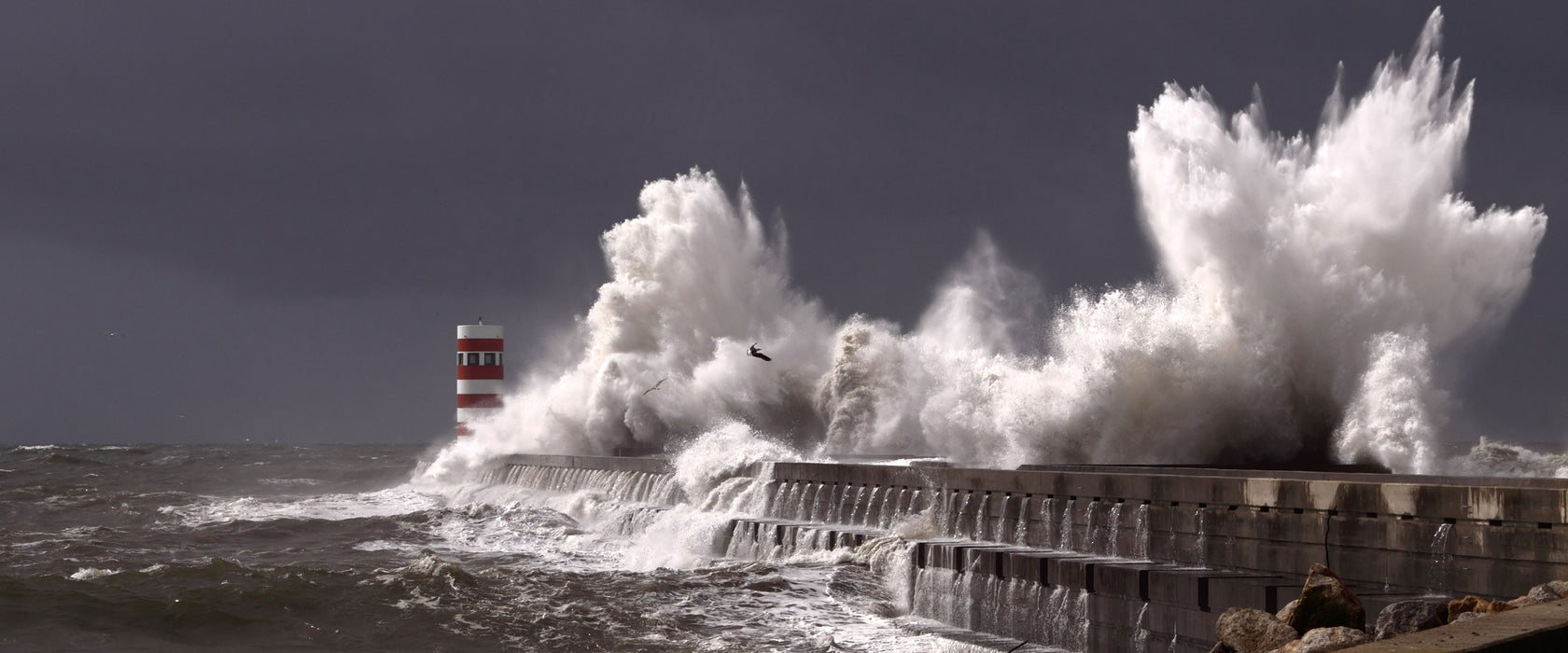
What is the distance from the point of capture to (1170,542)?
819 centimetres

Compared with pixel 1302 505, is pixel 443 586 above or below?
below

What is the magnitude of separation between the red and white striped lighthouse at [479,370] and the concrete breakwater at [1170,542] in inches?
526

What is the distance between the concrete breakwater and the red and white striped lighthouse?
13.3 m

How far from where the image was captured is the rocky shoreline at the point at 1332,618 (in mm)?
5027

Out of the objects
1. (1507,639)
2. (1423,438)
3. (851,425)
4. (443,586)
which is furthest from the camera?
(851,425)

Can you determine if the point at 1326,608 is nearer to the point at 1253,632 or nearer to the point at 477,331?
the point at 1253,632

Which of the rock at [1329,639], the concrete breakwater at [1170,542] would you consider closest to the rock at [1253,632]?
the rock at [1329,639]

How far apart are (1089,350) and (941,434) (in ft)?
8.66

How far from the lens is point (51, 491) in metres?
26.9

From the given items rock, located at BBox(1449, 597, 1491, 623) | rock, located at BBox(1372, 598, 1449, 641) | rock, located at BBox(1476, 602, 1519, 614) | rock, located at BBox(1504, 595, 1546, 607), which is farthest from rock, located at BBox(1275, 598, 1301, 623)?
rock, located at BBox(1504, 595, 1546, 607)

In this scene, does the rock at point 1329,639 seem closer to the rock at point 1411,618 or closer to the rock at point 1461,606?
the rock at point 1411,618

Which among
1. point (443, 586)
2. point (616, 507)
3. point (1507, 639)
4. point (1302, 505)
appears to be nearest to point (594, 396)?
point (616, 507)

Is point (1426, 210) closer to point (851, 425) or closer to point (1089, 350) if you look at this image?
point (1089, 350)

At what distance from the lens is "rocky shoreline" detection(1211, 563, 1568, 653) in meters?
5.03
